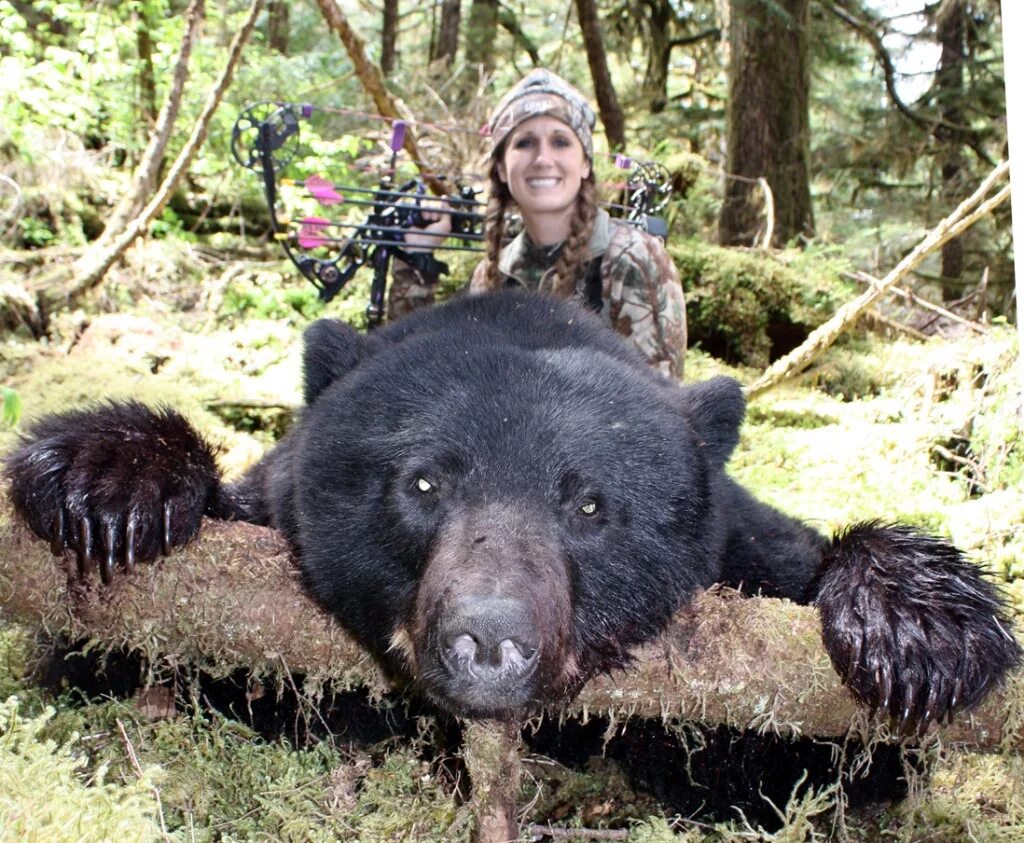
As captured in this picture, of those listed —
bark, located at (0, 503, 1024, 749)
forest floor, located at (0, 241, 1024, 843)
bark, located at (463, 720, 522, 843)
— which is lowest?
forest floor, located at (0, 241, 1024, 843)

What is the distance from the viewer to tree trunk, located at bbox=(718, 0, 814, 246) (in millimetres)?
9734

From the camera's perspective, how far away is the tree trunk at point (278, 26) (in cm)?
1373

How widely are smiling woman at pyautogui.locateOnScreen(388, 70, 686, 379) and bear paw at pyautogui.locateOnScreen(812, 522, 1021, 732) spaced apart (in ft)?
7.62

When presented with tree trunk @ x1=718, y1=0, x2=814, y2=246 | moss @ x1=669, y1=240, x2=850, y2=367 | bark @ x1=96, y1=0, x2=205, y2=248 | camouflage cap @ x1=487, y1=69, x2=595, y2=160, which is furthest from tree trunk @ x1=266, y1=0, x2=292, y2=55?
camouflage cap @ x1=487, y1=69, x2=595, y2=160

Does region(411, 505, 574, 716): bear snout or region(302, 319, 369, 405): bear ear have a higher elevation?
region(302, 319, 369, 405): bear ear

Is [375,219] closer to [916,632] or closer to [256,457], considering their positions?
[256,457]

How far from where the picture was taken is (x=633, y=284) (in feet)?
16.0

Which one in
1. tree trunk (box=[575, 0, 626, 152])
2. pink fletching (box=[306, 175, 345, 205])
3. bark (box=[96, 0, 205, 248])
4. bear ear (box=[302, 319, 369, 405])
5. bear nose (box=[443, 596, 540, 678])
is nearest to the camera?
bear nose (box=[443, 596, 540, 678])

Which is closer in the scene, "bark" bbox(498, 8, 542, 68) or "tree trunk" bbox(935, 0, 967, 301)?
"tree trunk" bbox(935, 0, 967, 301)

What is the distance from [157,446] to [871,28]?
11.2 m

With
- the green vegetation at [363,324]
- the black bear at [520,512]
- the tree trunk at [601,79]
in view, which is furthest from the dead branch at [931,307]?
the black bear at [520,512]

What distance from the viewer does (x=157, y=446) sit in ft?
8.82

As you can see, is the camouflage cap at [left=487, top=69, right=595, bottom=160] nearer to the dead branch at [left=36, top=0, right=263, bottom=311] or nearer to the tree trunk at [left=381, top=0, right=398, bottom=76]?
the dead branch at [left=36, top=0, right=263, bottom=311]

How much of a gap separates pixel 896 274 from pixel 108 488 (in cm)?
401
